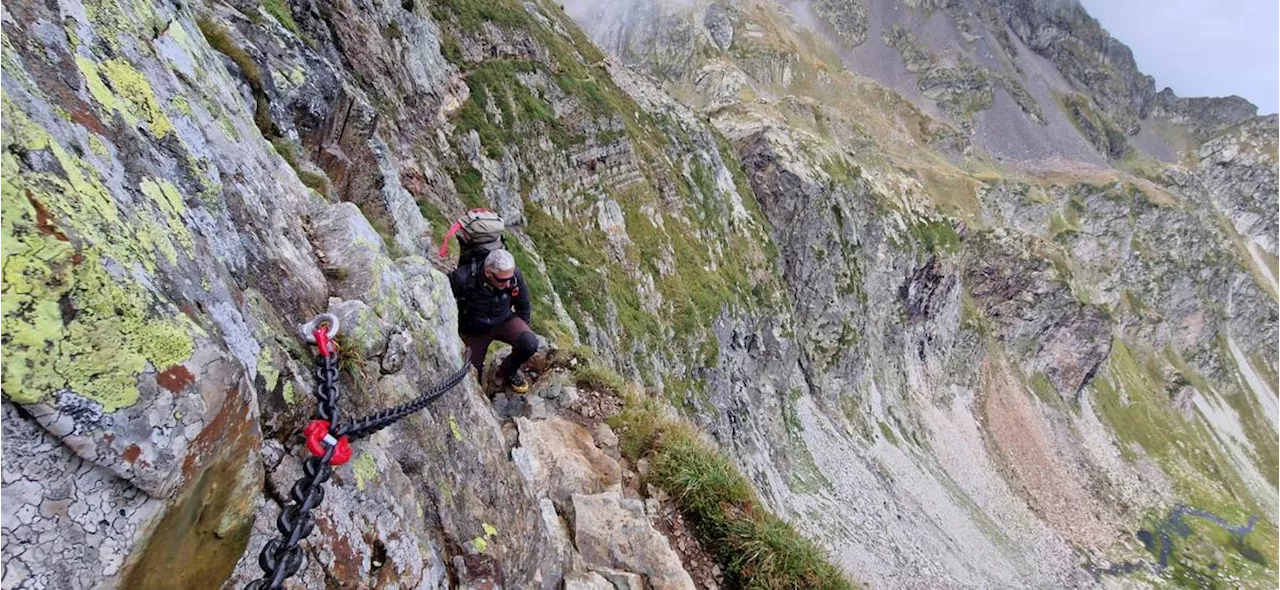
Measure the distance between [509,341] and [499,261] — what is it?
180 centimetres

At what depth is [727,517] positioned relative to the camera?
913 cm

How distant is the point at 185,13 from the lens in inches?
286

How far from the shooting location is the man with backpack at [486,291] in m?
9.90

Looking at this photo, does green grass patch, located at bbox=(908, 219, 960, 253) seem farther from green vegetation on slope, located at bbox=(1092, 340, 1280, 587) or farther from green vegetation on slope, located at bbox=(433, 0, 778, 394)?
green vegetation on slope, located at bbox=(1092, 340, 1280, 587)

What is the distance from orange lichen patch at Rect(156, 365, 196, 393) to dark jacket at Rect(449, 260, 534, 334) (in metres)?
6.71

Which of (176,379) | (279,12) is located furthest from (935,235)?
(176,379)

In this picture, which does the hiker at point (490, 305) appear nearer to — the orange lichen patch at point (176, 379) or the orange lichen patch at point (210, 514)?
the orange lichen patch at point (210, 514)

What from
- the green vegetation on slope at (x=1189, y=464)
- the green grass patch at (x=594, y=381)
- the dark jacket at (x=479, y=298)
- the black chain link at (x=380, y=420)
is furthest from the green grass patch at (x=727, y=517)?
the green vegetation on slope at (x=1189, y=464)

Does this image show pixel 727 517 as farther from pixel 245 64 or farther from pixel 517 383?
pixel 245 64

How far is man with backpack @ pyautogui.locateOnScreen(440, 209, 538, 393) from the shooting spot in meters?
9.90

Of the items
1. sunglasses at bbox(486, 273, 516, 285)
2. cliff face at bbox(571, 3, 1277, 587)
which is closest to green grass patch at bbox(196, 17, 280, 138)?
sunglasses at bbox(486, 273, 516, 285)

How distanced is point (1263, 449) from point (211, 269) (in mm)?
190260

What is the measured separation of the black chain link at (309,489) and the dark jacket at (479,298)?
4.95 metres

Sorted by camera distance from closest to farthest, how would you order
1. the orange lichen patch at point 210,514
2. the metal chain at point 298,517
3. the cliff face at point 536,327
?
the cliff face at point 536,327
the orange lichen patch at point 210,514
the metal chain at point 298,517
